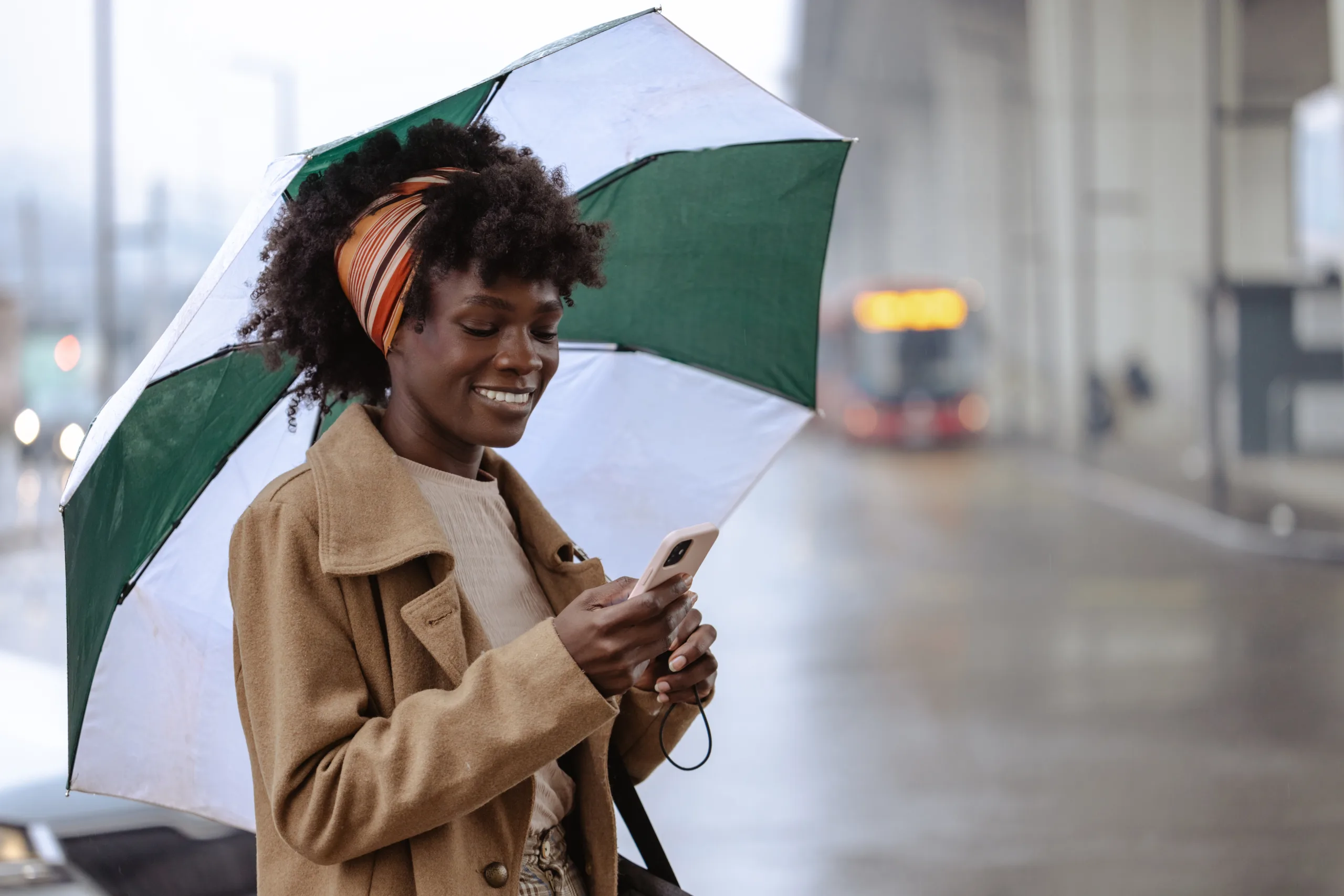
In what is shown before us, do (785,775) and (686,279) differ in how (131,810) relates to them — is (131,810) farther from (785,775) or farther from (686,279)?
(785,775)

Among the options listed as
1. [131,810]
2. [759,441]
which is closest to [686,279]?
[759,441]

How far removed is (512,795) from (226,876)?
1.59 metres

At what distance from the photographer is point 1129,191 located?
82.9 ft

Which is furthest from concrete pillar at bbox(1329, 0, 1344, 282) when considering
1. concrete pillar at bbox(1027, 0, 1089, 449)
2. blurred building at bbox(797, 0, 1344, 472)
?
concrete pillar at bbox(1027, 0, 1089, 449)

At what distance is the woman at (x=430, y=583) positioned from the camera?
1.51 meters

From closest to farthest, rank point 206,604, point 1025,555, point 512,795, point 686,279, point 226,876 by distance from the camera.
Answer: point 512,795
point 206,604
point 686,279
point 226,876
point 1025,555

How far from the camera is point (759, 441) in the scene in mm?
2523

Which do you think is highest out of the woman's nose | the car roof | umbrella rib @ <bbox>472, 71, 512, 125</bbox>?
umbrella rib @ <bbox>472, 71, 512, 125</bbox>

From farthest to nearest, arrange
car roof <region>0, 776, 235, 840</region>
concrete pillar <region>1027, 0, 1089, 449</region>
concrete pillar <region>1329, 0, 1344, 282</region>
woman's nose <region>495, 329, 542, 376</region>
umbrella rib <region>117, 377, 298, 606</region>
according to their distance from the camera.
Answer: concrete pillar <region>1027, 0, 1089, 449</region>
concrete pillar <region>1329, 0, 1344, 282</region>
car roof <region>0, 776, 235, 840</region>
umbrella rib <region>117, 377, 298, 606</region>
woman's nose <region>495, 329, 542, 376</region>

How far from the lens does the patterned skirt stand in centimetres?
177

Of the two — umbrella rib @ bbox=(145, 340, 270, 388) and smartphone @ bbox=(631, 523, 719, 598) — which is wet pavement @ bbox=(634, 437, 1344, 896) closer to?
umbrella rib @ bbox=(145, 340, 270, 388)

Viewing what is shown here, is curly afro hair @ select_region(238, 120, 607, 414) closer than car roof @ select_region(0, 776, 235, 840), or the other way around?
curly afro hair @ select_region(238, 120, 607, 414)

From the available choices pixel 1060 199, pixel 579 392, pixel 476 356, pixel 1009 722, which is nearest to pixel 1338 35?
pixel 1009 722

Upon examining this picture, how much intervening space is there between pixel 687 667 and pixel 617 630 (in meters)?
0.37
